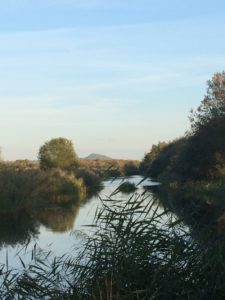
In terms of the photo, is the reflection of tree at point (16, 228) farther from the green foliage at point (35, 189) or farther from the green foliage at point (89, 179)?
the green foliage at point (89, 179)

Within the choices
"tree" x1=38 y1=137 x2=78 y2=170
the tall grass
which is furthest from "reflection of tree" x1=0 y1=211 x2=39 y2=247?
"tree" x1=38 y1=137 x2=78 y2=170

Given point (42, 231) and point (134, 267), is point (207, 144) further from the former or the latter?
point (134, 267)

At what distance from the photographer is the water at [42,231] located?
16.4 meters

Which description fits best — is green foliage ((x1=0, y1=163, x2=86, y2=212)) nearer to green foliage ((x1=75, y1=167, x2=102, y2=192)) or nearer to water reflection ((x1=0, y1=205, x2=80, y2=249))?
water reflection ((x1=0, y1=205, x2=80, y2=249))

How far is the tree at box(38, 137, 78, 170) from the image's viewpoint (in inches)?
2515

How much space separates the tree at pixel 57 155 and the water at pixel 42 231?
3001 centimetres

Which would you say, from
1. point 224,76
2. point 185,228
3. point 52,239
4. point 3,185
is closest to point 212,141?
point 224,76

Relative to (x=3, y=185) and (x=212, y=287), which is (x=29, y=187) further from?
(x=212, y=287)

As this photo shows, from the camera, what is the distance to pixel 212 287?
8.41 metres

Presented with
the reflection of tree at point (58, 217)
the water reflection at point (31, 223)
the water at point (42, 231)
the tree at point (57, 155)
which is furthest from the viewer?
the tree at point (57, 155)

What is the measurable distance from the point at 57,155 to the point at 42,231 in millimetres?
41627

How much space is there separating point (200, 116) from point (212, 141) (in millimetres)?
5897

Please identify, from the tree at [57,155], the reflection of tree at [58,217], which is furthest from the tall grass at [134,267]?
the tree at [57,155]

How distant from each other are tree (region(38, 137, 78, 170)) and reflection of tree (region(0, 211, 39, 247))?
33362mm
